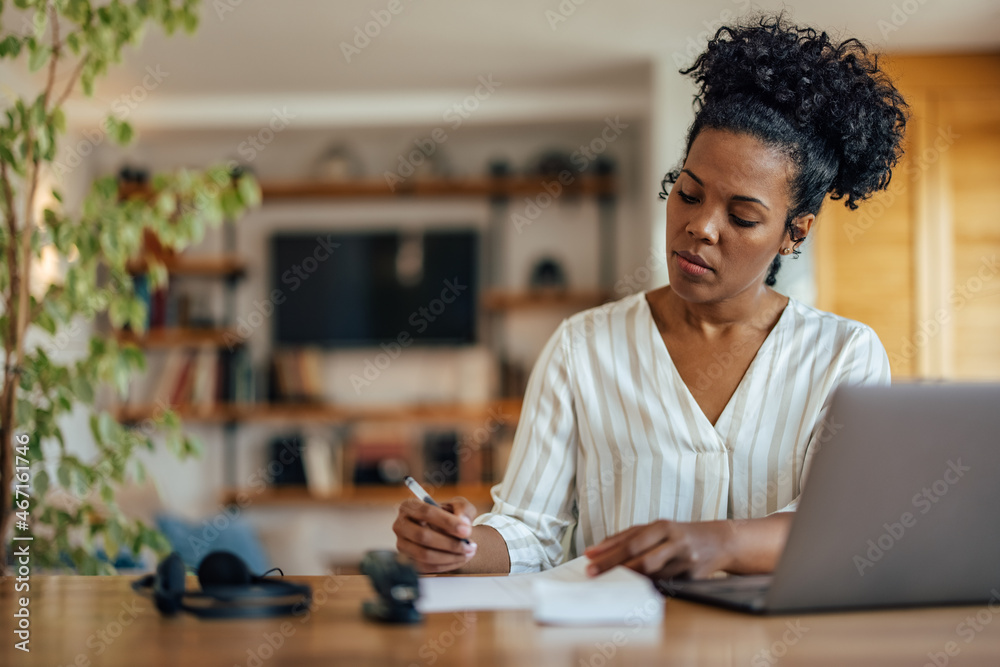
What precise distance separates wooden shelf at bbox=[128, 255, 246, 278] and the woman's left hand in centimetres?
382

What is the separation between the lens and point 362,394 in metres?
4.52

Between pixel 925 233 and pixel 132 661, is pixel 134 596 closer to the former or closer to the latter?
pixel 132 661

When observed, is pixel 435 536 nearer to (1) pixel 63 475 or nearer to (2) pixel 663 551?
(2) pixel 663 551

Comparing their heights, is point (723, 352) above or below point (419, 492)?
above

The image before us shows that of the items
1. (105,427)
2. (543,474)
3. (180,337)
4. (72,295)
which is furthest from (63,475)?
(180,337)

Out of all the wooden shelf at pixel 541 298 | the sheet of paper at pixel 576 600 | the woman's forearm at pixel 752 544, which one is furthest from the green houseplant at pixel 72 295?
the wooden shelf at pixel 541 298

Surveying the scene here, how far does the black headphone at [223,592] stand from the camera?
0.77 metres

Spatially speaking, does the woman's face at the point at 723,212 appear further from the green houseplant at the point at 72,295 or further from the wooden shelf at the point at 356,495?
the wooden shelf at the point at 356,495

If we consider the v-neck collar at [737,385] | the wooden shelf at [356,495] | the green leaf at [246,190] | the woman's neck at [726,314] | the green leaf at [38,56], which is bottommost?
the wooden shelf at [356,495]

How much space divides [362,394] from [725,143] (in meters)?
3.52

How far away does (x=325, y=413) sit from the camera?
4305mm

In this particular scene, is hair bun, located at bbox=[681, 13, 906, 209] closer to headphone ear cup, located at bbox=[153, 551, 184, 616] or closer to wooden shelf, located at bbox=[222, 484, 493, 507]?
headphone ear cup, located at bbox=[153, 551, 184, 616]

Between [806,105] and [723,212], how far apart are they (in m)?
0.20

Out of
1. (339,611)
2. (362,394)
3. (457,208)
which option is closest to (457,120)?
(457,208)
